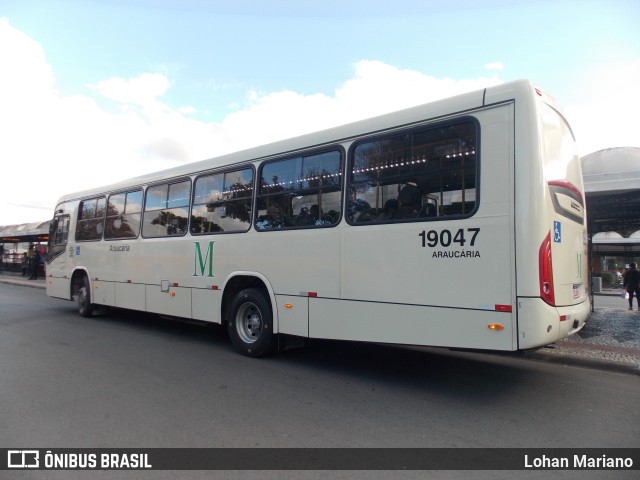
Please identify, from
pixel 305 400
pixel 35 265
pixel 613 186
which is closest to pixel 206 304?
pixel 305 400

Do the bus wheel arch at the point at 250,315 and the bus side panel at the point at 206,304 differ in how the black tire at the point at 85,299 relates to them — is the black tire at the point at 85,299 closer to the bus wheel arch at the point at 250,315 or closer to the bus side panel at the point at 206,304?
the bus side panel at the point at 206,304

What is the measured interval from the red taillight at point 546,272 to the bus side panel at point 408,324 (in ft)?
1.35

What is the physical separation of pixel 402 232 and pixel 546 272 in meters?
1.60

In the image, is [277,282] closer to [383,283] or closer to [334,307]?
[334,307]

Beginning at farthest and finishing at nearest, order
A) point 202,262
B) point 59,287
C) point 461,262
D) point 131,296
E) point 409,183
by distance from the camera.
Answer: point 59,287 < point 131,296 < point 202,262 < point 409,183 < point 461,262

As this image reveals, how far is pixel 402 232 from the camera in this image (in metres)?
5.18

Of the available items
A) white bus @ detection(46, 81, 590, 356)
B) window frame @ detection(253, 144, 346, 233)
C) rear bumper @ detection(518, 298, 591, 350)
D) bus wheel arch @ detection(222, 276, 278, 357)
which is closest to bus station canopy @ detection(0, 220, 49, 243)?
white bus @ detection(46, 81, 590, 356)

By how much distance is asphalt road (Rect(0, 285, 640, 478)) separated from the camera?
4.03m

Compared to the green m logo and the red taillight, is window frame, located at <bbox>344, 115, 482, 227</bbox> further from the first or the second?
the green m logo

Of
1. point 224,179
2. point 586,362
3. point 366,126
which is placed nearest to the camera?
point 366,126

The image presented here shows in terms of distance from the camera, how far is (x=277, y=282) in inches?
258

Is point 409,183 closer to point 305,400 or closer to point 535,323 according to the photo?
point 535,323

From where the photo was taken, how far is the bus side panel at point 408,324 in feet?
14.8

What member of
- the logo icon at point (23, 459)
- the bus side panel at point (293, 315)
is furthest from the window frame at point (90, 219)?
the logo icon at point (23, 459)
